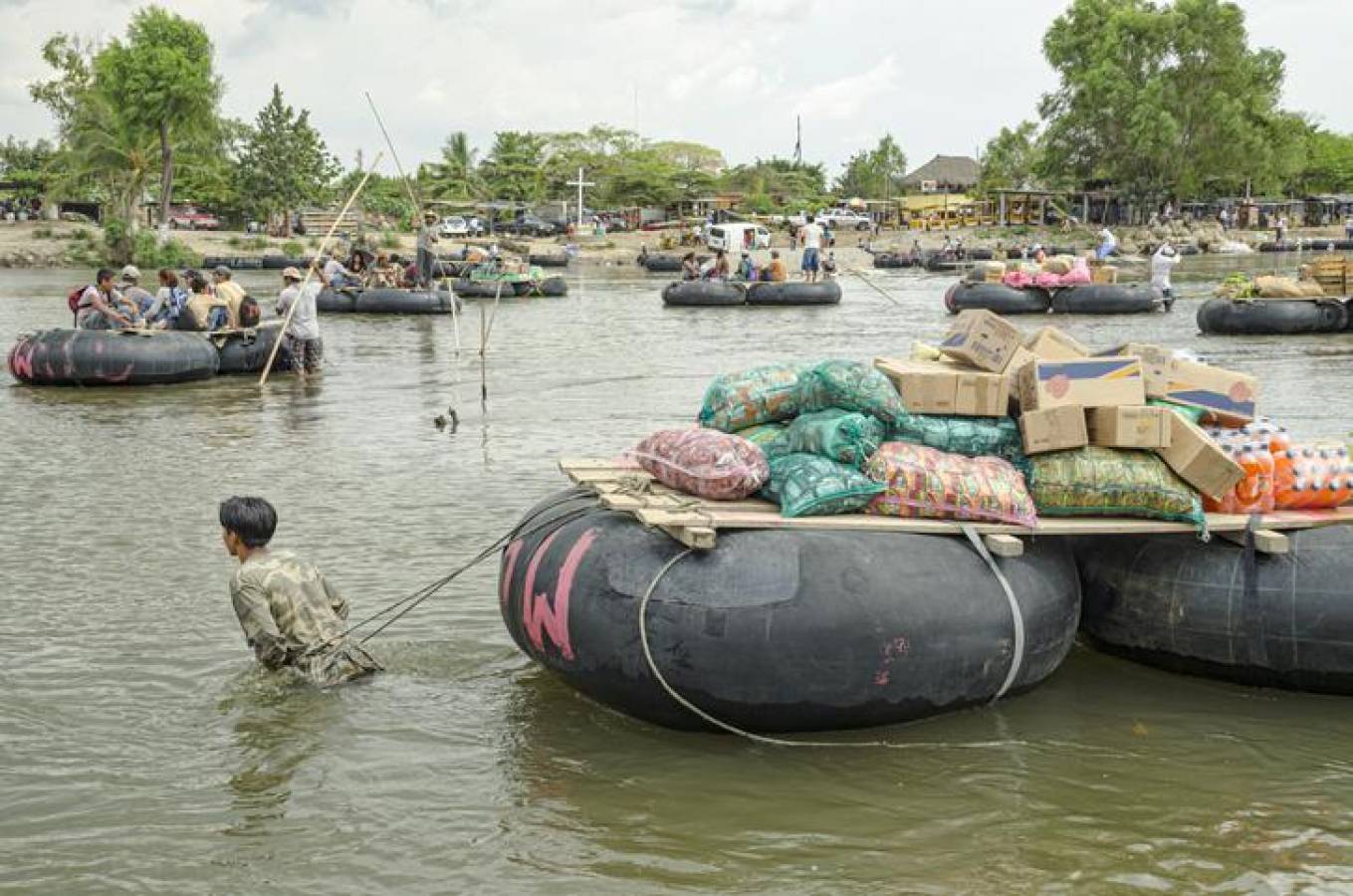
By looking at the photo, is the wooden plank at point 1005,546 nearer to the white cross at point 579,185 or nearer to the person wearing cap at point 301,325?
the person wearing cap at point 301,325

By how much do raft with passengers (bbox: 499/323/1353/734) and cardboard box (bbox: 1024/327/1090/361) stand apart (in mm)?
178

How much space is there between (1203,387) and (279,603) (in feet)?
15.5

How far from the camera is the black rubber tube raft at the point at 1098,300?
30953 mm

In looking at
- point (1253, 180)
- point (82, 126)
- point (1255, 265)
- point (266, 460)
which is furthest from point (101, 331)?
point (1253, 180)

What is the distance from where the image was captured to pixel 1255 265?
58938mm

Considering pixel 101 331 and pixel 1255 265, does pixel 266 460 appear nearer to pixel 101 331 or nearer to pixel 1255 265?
pixel 101 331

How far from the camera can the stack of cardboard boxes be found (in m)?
7.00

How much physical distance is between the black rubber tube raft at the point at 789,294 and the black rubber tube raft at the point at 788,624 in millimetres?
28240

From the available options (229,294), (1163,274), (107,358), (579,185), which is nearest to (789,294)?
(1163,274)

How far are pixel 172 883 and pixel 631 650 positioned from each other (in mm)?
2004

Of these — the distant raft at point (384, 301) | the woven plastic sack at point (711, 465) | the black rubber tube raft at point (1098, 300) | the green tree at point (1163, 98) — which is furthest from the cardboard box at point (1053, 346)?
the green tree at point (1163, 98)

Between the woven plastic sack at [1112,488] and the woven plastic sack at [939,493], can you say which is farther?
A: the woven plastic sack at [1112,488]

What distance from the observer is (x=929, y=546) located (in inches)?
257

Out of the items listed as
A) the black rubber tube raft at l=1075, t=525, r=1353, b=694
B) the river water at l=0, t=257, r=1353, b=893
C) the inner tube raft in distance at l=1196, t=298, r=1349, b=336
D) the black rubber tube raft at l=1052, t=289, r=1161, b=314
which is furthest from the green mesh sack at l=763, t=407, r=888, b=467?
the black rubber tube raft at l=1052, t=289, r=1161, b=314
